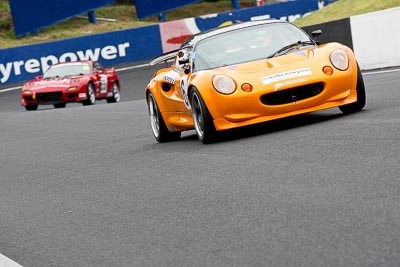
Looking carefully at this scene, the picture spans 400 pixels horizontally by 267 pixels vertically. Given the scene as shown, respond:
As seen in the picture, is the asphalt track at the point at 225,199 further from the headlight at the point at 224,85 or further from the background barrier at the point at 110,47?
the background barrier at the point at 110,47

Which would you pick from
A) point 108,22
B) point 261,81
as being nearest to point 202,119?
point 261,81

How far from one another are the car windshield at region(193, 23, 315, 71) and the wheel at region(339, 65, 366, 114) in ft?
2.90

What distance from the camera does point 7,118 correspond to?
23.8 metres

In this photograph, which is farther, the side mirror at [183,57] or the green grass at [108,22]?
the green grass at [108,22]

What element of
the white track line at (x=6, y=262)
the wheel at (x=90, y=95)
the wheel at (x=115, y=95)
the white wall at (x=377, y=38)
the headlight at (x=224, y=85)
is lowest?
the wheel at (x=115, y=95)

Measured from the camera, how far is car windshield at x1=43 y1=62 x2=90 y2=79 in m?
29.2

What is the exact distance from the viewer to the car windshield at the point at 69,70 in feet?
95.7

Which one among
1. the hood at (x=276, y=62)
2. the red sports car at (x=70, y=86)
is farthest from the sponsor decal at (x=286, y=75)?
the red sports car at (x=70, y=86)

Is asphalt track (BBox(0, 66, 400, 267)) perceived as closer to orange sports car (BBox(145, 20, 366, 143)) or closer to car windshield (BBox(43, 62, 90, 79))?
orange sports car (BBox(145, 20, 366, 143))

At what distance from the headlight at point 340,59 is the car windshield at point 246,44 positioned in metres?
0.74

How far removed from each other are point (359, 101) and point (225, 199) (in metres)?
4.22

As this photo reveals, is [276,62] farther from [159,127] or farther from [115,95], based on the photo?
[115,95]

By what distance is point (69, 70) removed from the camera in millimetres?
29250

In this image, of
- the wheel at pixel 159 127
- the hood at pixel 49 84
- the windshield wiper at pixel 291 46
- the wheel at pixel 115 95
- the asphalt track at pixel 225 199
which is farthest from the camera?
the wheel at pixel 115 95
